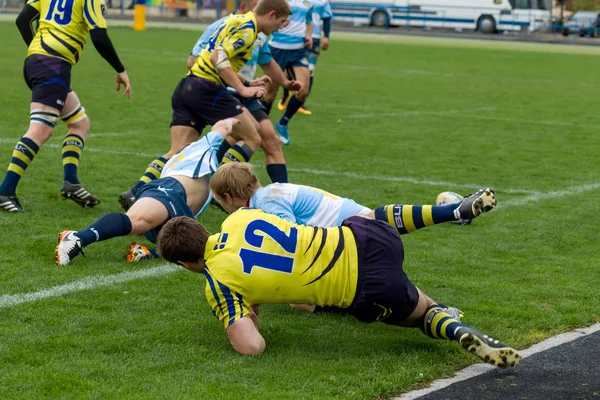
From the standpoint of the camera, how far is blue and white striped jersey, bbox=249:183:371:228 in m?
5.31

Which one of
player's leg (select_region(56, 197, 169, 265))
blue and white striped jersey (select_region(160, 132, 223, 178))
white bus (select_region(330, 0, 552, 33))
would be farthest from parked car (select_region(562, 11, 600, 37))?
player's leg (select_region(56, 197, 169, 265))

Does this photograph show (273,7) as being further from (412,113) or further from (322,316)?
(412,113)

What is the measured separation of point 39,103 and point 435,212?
3803 millimetres

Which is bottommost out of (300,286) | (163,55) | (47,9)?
(163,55)

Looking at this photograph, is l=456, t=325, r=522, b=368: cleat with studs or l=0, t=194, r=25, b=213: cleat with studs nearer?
l=456, t=325, r=522, b=368: cleat with studs

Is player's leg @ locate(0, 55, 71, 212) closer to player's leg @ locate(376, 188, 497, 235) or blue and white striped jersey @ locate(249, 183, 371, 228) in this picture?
blue and white striped jersey @ locate(249, 183, 371, 228)

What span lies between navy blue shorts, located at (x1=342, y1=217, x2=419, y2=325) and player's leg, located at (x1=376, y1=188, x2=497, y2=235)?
22.4 inches

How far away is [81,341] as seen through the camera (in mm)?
4875

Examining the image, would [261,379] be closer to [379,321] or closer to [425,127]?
[379,321]

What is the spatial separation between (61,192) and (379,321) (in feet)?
12.3

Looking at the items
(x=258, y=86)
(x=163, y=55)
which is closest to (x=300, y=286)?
(x=258, y=86)

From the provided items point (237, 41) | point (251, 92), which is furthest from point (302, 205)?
point (237, 41)

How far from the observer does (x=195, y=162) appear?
6754 mm

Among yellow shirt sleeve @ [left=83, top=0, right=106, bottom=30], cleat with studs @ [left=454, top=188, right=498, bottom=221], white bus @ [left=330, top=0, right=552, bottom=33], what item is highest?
yellow shirt sleeve @ [left=83, top=0, right=106, bottom=30]
